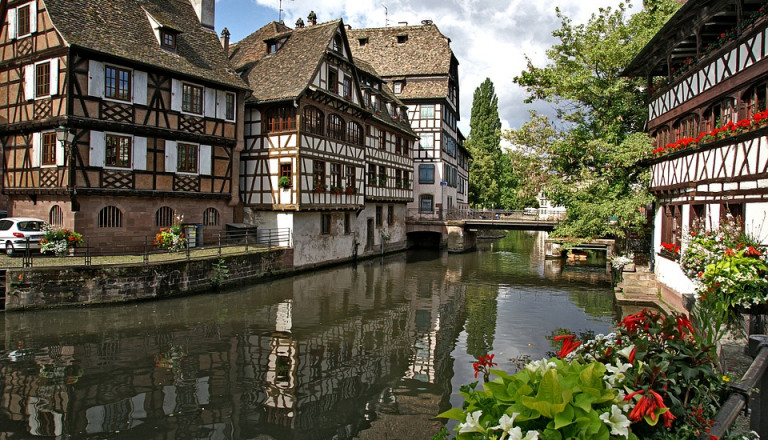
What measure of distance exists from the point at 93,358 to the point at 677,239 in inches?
678

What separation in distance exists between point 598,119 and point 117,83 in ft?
70.8

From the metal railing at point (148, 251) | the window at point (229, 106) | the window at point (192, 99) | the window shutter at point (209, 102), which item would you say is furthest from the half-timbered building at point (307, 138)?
the window at point (192, 99)

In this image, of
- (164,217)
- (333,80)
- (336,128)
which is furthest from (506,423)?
(336,128)

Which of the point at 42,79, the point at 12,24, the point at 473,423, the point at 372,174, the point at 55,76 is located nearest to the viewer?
the point at 473,423

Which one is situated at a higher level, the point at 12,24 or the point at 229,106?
the point at 12,24

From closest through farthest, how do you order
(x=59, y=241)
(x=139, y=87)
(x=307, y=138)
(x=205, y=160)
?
1. (x=59, y=241)
2. (x=139, y=87)
3. (x=205, y=160)
4. (x=307, y=138)

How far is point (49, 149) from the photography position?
2027 centimetres

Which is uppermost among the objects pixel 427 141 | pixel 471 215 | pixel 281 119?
pixel 427 141

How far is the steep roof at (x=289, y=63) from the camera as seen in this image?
26.3 m

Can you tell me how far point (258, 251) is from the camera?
78.3 feet

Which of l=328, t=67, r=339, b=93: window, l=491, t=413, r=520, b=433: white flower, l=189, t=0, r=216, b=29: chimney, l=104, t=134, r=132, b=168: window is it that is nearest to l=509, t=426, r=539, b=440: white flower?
l=491, t=413, r=520, b=433: white flower

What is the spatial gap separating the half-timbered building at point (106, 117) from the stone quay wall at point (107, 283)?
3166mm

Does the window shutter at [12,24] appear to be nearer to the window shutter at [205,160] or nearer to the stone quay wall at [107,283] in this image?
the window shutter at [205,160]

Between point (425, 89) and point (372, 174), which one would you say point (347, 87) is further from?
point (425, 89)
